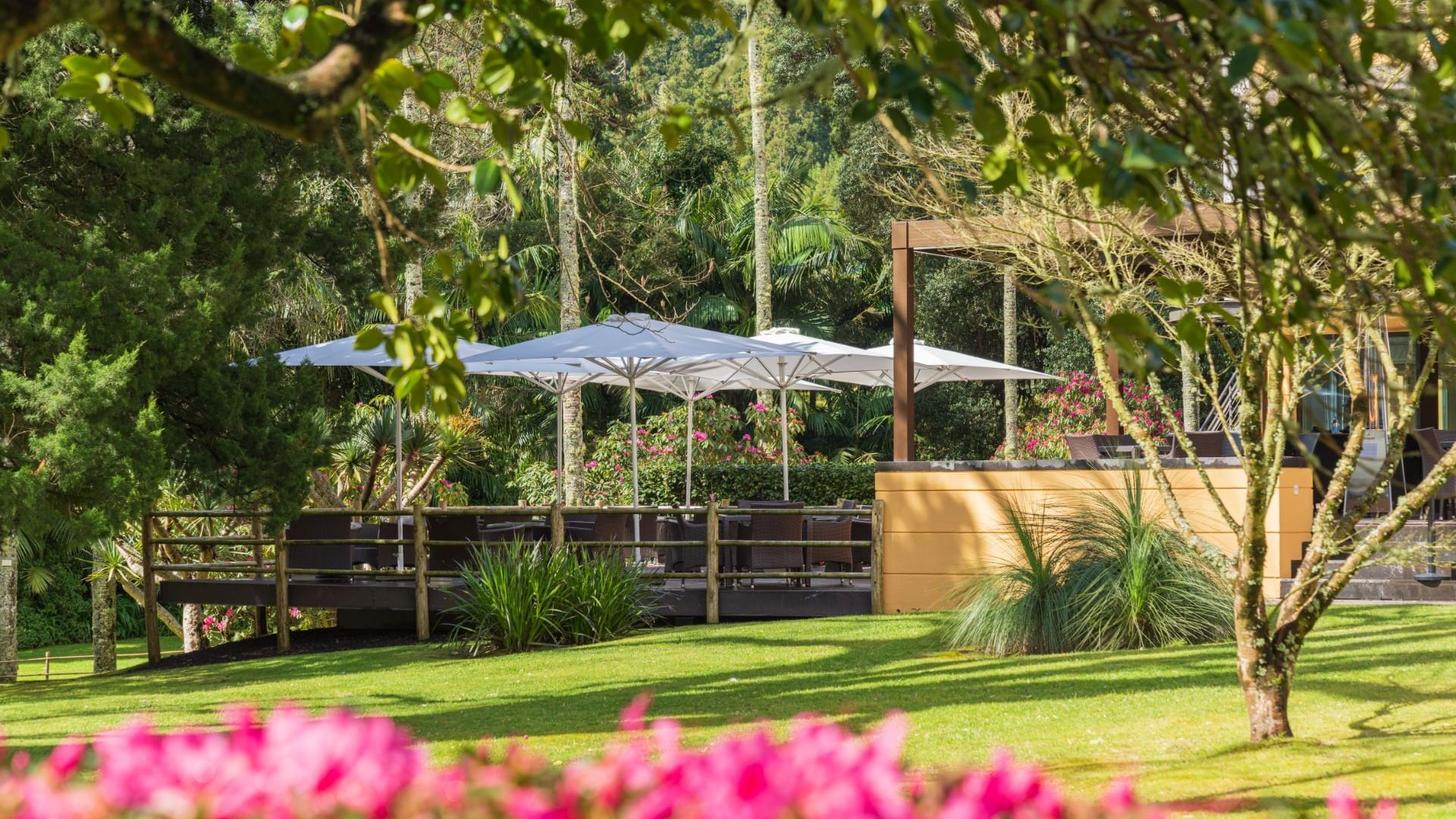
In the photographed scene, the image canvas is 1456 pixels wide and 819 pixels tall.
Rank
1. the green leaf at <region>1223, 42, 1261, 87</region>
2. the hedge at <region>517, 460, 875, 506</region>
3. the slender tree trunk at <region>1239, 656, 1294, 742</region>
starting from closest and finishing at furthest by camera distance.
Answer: the green leaf at <region>1223, 42, 1261, 87</region> → the slender tree trunk at <region>1239, 656, 1294, 742</region> → the hedge at <region>517, 460, 875, 506</region>

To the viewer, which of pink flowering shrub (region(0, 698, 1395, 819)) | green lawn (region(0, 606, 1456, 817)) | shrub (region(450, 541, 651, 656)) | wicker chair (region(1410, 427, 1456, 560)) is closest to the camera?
pink flowering shrub (region(0, 698, 1395, 819))

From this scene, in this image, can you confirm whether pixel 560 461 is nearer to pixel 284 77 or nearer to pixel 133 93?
pixel 133 93

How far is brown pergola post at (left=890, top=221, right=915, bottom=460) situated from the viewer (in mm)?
11719

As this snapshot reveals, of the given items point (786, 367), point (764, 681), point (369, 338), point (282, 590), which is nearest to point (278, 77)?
point (369, 338)

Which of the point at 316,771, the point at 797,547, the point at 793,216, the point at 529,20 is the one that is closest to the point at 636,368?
the point at 797,547

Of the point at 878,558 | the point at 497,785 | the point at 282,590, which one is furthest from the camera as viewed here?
the point at 282,590

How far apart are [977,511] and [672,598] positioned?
2.61 meters

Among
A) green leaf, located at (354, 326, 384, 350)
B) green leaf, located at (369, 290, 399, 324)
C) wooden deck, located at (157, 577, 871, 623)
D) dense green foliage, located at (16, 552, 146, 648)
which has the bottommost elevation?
dense green foliage, located at (16, 552, 146, 648)

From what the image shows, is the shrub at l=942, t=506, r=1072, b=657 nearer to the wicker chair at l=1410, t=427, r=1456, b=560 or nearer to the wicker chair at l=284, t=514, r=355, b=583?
the wicker chair at l=1410, t=427, r=1456, b=560

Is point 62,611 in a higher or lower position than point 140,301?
lower

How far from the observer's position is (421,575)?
11.3 m

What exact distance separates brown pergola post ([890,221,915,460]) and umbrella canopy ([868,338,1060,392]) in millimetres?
2612

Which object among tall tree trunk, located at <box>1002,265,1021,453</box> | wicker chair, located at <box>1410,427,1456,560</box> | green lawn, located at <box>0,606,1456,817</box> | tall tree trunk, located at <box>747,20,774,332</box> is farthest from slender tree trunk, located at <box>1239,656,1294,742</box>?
tall tree trunk, located at <box>1002,265,1021,453</box>

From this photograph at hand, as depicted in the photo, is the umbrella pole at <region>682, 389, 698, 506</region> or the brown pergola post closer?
the brown pergola post
